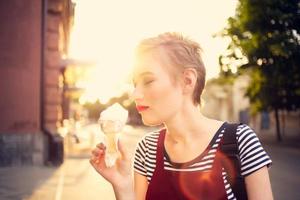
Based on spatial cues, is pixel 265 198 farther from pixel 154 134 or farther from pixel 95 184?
pixel 95 184

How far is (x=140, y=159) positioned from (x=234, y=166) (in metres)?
0.51

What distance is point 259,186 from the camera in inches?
79.8

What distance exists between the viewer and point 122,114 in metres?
2.74

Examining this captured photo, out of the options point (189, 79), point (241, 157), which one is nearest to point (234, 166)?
point (241, 157)

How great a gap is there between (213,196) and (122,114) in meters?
0.87

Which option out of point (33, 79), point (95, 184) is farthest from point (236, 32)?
point (95, 184)

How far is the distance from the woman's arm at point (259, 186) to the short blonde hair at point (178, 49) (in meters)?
0.50

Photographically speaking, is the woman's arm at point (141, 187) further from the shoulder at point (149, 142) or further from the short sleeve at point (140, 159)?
the shoulder at point (149, 142)

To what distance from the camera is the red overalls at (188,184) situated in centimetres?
206

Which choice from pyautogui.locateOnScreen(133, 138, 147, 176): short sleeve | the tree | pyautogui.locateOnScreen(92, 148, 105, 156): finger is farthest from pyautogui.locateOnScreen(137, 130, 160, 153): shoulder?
the tree

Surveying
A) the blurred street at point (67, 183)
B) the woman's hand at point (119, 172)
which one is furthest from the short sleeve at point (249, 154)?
the blurred street at point (67, 183)

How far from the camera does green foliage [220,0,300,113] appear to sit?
76.6 feet

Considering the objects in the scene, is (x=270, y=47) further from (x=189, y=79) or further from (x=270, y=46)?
(x=189, y=79)

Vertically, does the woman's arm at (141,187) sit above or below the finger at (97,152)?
below
